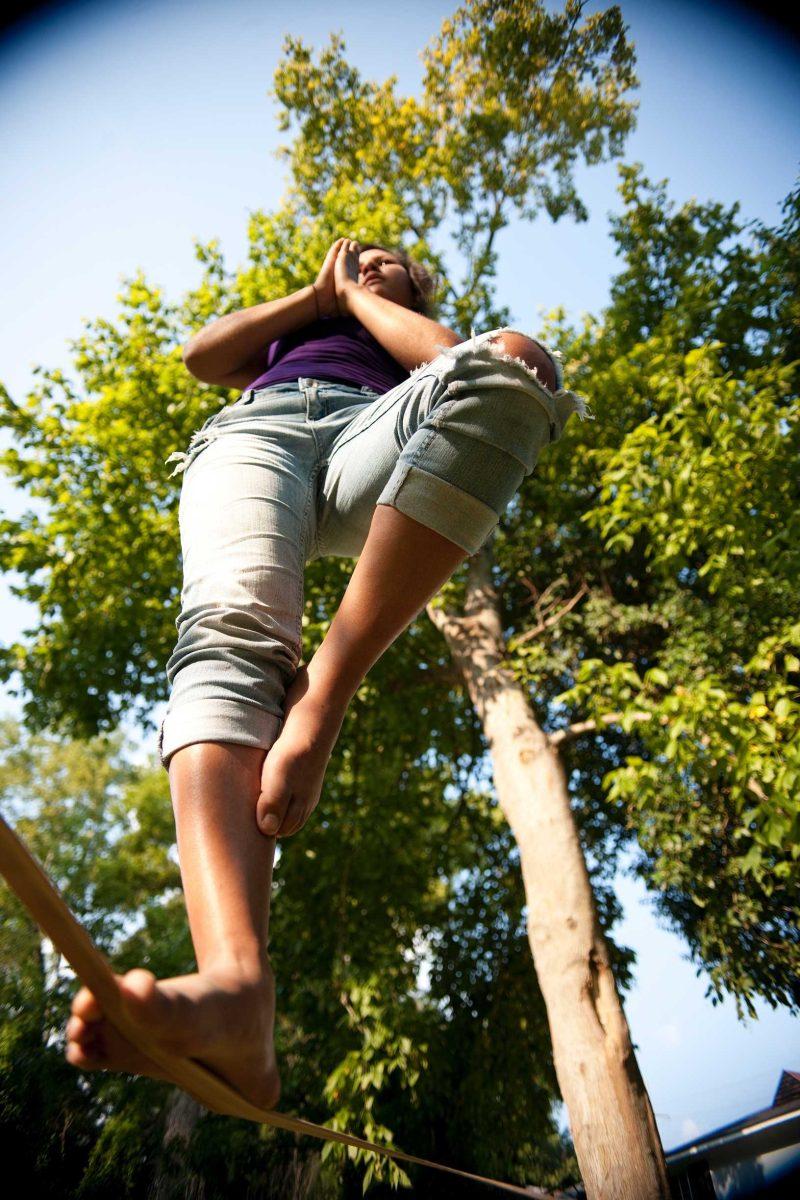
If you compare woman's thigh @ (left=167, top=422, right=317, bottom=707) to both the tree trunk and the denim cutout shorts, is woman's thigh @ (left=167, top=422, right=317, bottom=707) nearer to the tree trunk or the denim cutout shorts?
the denim cutout shorts

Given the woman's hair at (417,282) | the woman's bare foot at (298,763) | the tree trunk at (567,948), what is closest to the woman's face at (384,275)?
the woman's hair at (417,282)

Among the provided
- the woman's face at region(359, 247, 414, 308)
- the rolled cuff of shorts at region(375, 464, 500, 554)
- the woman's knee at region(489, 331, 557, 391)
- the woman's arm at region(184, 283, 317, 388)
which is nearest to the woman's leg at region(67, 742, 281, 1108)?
the rolled cuff of shorts at region(375, 464, 500, 554)

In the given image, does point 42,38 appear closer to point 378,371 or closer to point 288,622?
point 378,371

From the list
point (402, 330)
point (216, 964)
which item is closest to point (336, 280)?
point (402, 330)

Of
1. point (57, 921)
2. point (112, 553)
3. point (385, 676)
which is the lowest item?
point (57, 921)

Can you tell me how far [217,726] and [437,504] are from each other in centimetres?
37

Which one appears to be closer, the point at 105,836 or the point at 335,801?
the point at 335,801

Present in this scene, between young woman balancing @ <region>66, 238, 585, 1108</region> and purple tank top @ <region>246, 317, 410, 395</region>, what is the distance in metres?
0.02

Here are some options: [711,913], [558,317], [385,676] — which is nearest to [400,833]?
[385,676]

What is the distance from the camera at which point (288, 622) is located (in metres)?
0.99

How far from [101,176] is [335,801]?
4.89 m

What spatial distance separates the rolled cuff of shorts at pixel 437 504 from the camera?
902mm

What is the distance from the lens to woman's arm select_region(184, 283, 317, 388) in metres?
1.42

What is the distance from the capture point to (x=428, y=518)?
900mm
